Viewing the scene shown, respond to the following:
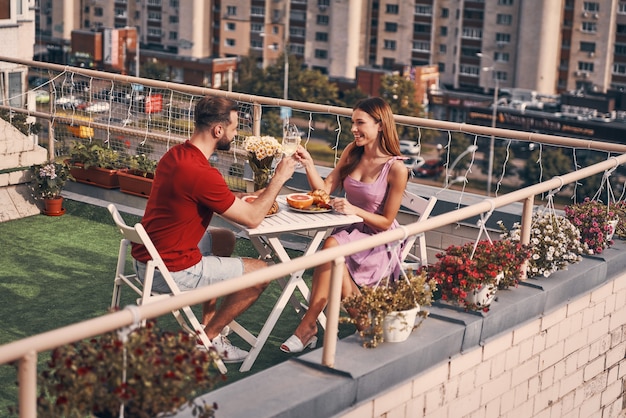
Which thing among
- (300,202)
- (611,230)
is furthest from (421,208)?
(611,230)

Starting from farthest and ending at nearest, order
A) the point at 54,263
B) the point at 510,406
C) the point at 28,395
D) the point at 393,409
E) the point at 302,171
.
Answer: the point at 302,171 → the point at 54,263 → the point at 510,406 → the point at 393,409 → the point at 28,395

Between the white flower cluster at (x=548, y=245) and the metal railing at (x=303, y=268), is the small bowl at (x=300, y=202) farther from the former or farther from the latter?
the white flower cluster at (x=548, y=245)

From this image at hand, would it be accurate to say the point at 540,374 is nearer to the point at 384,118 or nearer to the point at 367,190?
the point at 367,190

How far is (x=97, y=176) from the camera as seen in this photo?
10977 millimetres

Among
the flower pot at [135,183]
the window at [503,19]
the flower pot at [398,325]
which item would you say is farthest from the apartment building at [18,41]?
the window at [503,19]

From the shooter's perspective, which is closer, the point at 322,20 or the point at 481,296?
the point at 481,296

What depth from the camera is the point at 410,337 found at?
5.81 m

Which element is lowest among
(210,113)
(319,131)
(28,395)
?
(319,131)

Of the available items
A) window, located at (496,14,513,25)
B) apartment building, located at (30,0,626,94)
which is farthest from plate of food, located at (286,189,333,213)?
window, located at (496,14,513,25)

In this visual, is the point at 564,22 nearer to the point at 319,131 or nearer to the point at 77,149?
the point at 319,131

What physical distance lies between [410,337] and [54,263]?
158 inches

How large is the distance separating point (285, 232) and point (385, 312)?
125 cm

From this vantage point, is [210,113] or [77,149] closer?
[210,113]

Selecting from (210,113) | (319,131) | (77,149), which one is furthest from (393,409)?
(319,131)
